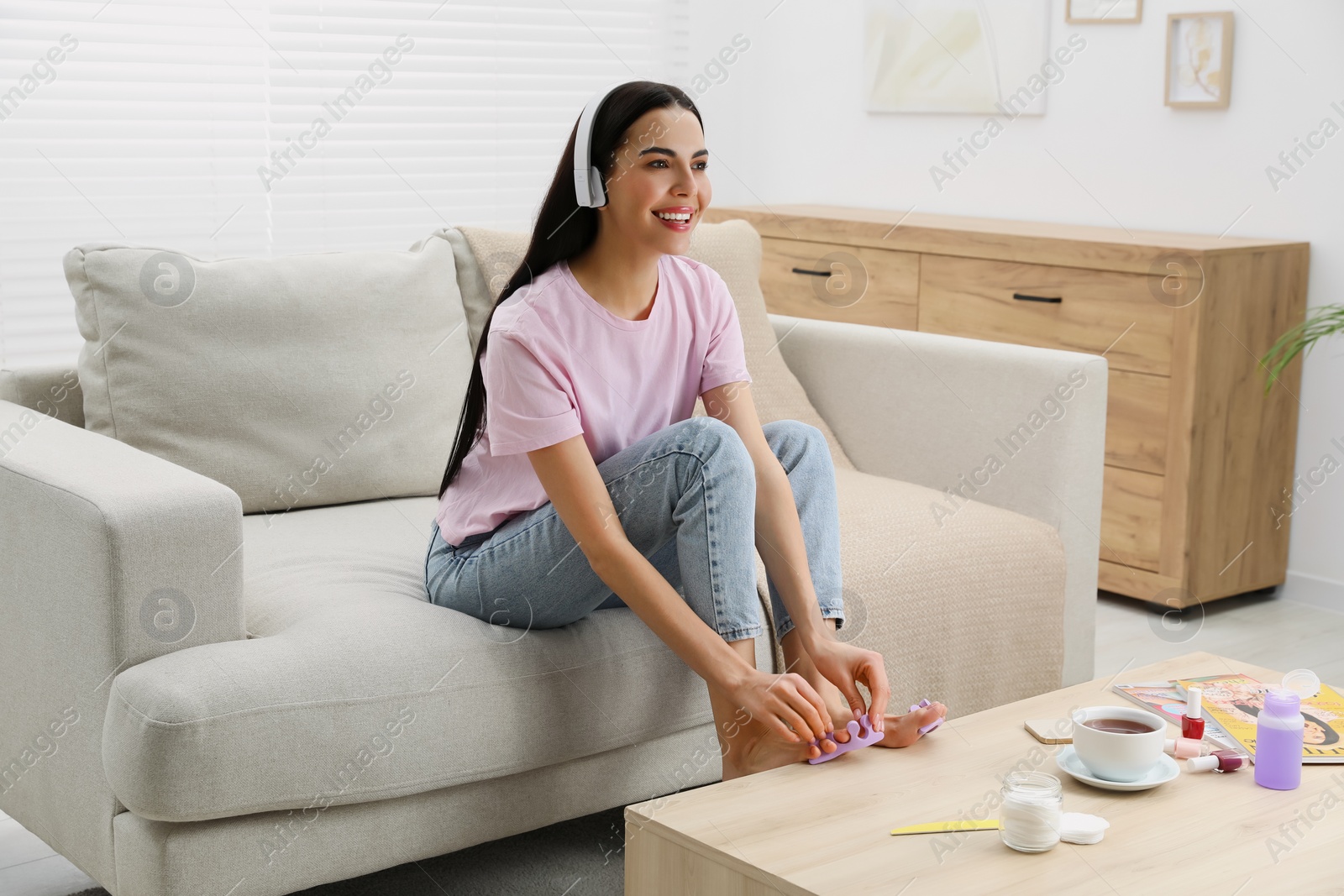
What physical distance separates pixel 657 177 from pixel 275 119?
6.56ft

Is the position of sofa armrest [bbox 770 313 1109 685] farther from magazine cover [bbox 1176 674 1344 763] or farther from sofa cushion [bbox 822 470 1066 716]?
magazine cover [bbox 1176 674 1344 763]

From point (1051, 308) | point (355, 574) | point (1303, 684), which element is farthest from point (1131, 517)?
point (355, 574)

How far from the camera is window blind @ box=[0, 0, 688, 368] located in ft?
10.1

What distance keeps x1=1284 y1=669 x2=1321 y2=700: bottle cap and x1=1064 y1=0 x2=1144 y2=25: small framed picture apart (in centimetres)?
221

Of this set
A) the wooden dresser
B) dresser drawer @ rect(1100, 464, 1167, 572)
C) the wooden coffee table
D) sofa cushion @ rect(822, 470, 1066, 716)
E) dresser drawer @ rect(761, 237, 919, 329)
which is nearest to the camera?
the wooden coffee table

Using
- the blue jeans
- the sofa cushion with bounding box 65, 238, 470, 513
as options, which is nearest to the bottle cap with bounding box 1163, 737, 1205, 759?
the blue jeans

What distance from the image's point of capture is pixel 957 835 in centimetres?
127

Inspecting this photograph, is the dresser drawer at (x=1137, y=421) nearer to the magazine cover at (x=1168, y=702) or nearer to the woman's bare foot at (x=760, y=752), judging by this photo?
the magazine cover at (x=1168, y=702)

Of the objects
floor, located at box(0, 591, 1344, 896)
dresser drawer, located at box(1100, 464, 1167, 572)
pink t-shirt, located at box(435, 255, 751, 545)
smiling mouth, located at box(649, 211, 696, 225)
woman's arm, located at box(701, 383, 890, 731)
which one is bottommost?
floor, located at box(0, 591, 1344, 896)

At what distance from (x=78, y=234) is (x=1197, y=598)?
2.59 m

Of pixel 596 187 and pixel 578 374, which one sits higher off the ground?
pixel 596 187

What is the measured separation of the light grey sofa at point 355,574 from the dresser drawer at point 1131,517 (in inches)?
31.9

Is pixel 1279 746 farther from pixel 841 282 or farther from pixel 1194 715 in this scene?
pixel 841 282

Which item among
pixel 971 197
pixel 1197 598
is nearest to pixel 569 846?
pixel 1197 598
